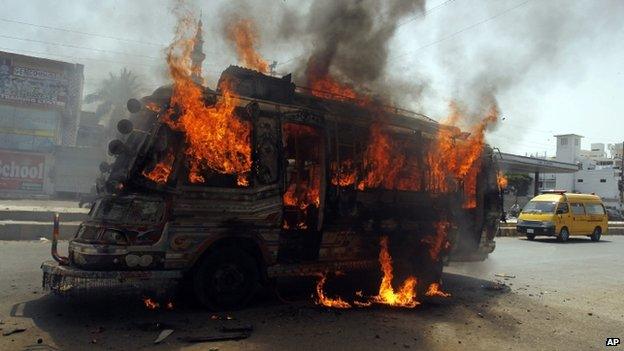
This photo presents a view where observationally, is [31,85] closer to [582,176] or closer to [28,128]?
[28,128]

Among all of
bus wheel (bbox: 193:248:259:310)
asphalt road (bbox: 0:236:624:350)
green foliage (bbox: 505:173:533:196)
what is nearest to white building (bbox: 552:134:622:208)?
green foliage (bbox: 505:173:533:196)

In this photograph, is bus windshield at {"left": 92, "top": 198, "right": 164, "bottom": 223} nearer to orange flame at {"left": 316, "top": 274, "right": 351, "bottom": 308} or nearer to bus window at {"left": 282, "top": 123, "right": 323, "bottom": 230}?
bus window at {"left": 282, "top": 123, "right": 323, "bottom": 230}

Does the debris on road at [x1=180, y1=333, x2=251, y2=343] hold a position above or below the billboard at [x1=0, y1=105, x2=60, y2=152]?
below

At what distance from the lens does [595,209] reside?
2234 cm

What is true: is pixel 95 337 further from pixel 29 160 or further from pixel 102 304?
pixel 29 160

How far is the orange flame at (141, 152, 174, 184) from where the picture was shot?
5.34 meters

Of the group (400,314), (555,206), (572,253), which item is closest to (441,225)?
(400,314)

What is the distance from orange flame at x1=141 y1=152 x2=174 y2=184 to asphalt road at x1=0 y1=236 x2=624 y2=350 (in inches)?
61.2

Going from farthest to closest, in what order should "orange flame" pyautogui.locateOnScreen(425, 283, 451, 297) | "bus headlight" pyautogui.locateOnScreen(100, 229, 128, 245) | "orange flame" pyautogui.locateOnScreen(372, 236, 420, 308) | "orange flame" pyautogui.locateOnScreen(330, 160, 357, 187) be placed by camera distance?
"orange flame" pyautogui.locateOnScreen(425, 283, 451, 297), "orange flame" pyautogui.locateOnScreen(372, 236, 420, 308), "orange flame" pyautogui.locateOnScreen(330, 160, 357, 187), "bus headlight" pyautogui.locateOnScreen(100, 229, 128, 245)

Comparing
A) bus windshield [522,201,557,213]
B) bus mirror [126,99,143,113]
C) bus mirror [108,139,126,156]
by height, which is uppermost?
bus mirror [126,99,143,113]

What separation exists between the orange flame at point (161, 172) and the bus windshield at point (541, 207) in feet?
62.2

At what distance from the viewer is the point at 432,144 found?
8148 mm

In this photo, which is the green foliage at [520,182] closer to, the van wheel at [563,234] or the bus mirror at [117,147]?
the van wheel at [563,234]

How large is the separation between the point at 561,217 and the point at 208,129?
1901cm
